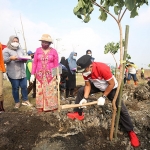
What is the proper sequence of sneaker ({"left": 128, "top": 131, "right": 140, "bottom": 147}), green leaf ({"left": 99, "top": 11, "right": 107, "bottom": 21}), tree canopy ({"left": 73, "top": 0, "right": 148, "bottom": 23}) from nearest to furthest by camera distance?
tree canopy ({"left": 73, "top": 0, "right": 148, "bottom": 23}) → green leaf ({"left": 99, "top": 11, "right": 107, "bottom": 21}) → sneaker ({"left": 128, "top": 131, "right": 140, "bottom": 147})

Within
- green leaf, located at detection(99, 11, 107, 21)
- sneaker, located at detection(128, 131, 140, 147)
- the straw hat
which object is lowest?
sneaker, located at detection(128, 131, 140, 147)

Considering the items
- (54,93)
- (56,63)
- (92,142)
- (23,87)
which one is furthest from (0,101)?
(92,142)

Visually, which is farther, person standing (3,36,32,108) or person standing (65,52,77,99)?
person standing (65,52,77,99)

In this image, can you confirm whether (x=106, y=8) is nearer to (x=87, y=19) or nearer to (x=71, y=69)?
(x=87, y=19)

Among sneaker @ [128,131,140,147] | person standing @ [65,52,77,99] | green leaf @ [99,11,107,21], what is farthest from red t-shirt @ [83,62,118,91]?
person standing @ [65,52,77,99]

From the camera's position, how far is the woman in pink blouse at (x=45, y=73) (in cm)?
325

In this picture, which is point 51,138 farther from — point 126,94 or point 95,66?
point 126,94

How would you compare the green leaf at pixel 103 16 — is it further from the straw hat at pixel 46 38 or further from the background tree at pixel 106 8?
the straw hat at pixel 46 38

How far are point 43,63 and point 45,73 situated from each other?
207 mm

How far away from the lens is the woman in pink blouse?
3.25 meters

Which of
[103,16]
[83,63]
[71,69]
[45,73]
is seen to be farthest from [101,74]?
[71,69]

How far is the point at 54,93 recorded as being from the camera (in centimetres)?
346

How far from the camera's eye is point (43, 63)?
327 centimetres

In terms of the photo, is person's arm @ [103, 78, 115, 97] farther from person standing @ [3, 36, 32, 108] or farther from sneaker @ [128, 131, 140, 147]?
person standing @ [3, 36, 32, 108]
